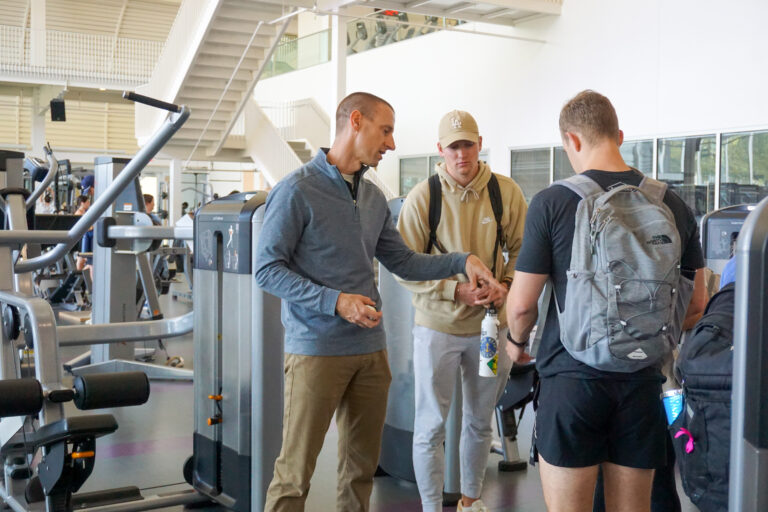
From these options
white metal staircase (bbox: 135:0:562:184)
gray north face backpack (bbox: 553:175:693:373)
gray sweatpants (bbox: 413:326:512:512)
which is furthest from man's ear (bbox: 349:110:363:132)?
white metal staircase (bbox: 135:0:562:184)

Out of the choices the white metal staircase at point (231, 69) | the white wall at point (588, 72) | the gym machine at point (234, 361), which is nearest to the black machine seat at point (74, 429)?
the gym machine at point (234, 361)

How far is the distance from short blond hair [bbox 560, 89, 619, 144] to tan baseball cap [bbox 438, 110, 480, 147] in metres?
0.98

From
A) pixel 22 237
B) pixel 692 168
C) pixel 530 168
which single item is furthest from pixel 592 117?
pixel 530 168

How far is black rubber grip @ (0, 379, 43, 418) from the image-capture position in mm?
2389

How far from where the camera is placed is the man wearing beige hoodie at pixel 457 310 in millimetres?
3000

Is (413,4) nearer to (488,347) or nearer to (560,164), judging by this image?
(560,164)

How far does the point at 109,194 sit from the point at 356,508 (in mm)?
1506

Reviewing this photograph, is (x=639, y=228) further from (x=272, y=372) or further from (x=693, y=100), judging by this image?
(x=693, y=100)

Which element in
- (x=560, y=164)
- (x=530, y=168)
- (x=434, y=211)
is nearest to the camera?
(x=434, y=211)

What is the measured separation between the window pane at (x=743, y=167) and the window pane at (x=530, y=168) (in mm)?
2985

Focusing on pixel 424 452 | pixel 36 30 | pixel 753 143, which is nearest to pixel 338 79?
pixel 753 143

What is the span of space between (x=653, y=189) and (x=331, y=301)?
35.1 inches

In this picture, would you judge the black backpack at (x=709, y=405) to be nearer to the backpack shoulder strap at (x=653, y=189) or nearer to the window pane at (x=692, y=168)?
the backpack shoulder strap at (x=653, y=189)

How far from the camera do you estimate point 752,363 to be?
4.36 feet
